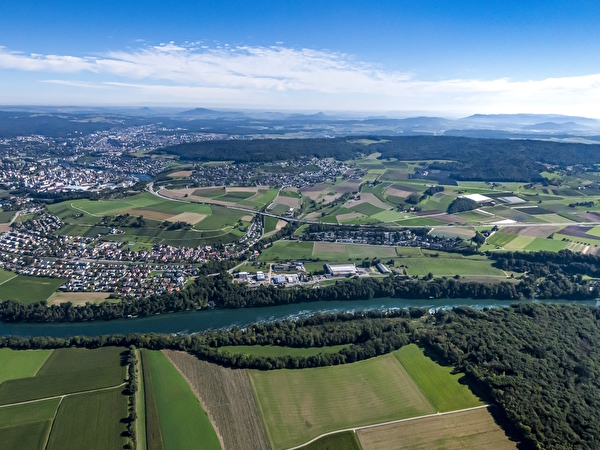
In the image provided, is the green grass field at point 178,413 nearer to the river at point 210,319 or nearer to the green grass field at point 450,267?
the river at point 210,319

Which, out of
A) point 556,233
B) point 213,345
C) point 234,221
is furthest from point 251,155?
point 213,345

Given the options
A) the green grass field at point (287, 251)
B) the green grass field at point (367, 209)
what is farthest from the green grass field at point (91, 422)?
the green grass field at point (367, 209)

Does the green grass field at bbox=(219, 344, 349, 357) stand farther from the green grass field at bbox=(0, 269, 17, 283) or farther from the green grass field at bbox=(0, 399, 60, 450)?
the green grass field at bbox=(0, 269, 17, 283)

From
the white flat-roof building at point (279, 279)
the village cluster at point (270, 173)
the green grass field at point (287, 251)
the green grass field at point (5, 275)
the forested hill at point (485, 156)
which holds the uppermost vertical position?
the forested hill at point (485, 156)

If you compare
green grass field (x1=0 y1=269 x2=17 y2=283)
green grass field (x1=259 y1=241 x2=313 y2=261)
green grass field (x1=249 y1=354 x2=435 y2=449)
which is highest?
green grass field (x1=259 y1=241 x2=313 y2=261)

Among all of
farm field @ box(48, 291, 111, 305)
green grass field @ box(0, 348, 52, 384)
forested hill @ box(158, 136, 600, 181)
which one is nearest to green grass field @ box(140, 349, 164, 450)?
green grass field @ box(0, 348, 52, 384)
